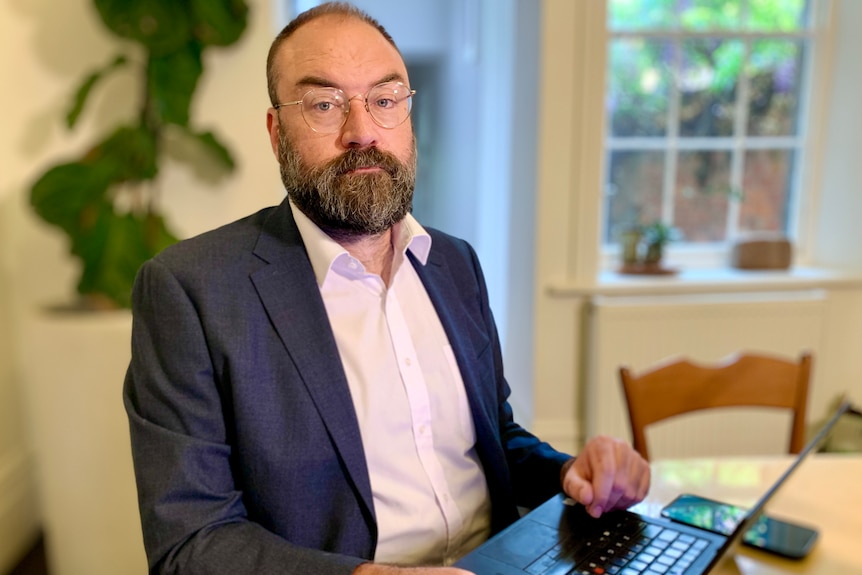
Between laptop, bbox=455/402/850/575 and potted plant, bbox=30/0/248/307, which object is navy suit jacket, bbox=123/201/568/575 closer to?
laptop, bbox=455/402/850/575

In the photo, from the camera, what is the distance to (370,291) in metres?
1.02

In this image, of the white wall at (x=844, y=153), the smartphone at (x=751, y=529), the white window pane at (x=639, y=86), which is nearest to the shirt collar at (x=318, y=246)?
the smartphone at (x=751, y=529)

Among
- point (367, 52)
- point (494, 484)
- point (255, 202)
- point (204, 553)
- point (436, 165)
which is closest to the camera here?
point (204, 553)

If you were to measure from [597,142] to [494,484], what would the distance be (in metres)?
1.62

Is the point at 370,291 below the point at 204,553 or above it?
above

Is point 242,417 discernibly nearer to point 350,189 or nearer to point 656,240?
point 350,189

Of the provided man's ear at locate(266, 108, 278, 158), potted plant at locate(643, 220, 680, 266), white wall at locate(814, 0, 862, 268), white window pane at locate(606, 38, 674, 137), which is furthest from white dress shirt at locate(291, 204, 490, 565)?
white wall at locate(814, 0, 862, 268)

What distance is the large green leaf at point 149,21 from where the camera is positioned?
6.03ft

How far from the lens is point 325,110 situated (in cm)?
93

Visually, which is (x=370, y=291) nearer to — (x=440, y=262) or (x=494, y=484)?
(x=440, y=262)

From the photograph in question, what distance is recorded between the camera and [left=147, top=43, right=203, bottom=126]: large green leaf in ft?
6.17

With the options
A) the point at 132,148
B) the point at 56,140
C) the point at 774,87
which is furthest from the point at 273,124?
the point at 774,87

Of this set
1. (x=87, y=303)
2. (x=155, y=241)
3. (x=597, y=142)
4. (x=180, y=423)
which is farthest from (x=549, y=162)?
(x=180, y=423)

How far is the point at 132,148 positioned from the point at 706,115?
2.04 meters
